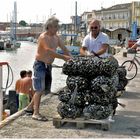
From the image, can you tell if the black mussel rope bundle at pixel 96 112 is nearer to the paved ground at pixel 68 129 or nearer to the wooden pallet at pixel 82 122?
the wooden pallet at pixel 82 122

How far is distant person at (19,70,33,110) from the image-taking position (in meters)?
10.8

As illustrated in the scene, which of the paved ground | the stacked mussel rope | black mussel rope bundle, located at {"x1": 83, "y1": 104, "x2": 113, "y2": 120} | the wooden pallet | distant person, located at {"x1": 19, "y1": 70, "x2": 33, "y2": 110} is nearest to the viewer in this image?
the paved ground

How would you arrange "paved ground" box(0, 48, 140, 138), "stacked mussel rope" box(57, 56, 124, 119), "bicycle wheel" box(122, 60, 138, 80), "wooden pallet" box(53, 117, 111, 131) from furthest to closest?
"bicycle wheel" box(122, 60, 138, 80) < "stacked mussel rope" box(57, 56, 124, 119) < "wooden pallet" box(53, 117, 111, 131) < "paved ground" box(0, 48, 140, 138)

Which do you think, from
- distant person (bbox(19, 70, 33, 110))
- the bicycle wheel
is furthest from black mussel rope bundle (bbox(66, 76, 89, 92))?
the bicycle wheel

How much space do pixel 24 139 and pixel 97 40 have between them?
2.80m

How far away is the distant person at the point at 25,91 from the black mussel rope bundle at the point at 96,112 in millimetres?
3422

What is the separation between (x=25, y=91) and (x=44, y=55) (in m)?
3.22

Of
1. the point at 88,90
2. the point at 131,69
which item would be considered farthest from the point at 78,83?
the point at 131,69

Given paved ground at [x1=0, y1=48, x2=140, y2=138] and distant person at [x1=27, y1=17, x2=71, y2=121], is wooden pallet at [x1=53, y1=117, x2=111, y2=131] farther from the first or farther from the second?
distant person at [x1=27, y1=17, x2=71, y2=121]

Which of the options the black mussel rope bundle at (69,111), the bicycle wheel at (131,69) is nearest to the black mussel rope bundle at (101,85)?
the black mussel rope bundle at (69,111)

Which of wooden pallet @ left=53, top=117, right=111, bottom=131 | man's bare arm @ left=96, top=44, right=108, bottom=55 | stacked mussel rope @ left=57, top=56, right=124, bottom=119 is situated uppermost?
man's bare arm @ left=96, top=44, right=108, bottom=55

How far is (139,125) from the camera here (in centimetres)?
782

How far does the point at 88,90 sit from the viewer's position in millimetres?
7754

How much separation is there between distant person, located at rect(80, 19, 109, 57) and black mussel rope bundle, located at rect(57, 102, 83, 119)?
50.2 inches
